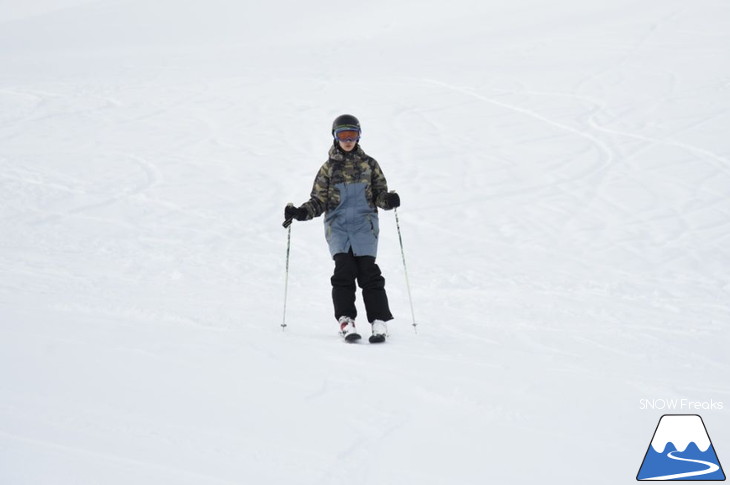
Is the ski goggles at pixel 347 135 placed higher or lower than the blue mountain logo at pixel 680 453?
higher

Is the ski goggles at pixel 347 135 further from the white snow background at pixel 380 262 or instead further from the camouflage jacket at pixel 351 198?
the white snow background at pixel 380 262

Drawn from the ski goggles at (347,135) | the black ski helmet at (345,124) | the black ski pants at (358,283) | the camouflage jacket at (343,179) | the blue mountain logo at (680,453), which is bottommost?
the blue mountain logo at (680,453)

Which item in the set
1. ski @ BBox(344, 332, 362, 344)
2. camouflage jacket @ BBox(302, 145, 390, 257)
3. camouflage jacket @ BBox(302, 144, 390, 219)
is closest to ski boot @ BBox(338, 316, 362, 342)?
ski @ BBox(344, 332, 362, 344)

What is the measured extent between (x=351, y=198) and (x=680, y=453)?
10.2 feet

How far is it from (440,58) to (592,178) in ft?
40.0

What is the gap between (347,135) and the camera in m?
5.77

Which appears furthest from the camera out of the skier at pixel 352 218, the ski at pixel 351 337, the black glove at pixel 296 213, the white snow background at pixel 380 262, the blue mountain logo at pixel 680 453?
the skier at pixel 352 218

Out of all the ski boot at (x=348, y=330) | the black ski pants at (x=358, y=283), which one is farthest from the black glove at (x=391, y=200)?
the ski boot at (x=348, y=330)

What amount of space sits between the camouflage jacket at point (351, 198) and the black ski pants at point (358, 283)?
0.07m

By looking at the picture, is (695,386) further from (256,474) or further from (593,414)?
(256,474)

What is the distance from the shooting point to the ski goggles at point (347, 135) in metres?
5.75

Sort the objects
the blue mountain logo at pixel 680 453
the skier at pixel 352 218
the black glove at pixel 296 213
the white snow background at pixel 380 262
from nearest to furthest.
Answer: the blue mountain logo at pixel 680 453, the white snow background at pixel 380 262, the black glove at pixel 296 213, the skier at pixel 352 218

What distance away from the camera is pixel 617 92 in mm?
18844

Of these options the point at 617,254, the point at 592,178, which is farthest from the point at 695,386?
the point at 592,178
